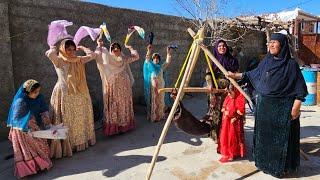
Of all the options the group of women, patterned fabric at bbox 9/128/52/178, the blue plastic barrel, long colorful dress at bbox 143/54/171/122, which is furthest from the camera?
the blue plastic barrel

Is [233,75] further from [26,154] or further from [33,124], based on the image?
[26,154]

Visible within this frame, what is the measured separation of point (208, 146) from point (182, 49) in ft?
15.1

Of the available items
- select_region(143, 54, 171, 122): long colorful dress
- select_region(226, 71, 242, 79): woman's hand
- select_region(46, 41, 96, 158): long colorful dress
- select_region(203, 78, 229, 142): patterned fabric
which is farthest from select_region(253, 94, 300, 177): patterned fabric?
select_region(143, 54, 171, 122): long colorful dress

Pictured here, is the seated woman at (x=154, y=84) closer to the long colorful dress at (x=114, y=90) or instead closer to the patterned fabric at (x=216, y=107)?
the long colorful dress at (x=114, y=90)

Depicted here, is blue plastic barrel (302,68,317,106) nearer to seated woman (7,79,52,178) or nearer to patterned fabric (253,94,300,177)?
patterned fabric (253,94,300,177)

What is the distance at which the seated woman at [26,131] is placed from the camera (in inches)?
166

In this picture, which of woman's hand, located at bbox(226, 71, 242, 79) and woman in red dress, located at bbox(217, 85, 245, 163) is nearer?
woman's hand, located at bbox(226, 71, 242, 79)

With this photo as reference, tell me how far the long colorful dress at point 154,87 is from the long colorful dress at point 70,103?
6.33 feet

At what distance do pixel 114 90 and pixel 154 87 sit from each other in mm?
1292

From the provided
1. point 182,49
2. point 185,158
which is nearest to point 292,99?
point 185,158

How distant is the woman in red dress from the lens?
4777 mm

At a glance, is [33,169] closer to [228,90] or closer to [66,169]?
[66,169]

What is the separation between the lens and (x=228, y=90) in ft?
15.8

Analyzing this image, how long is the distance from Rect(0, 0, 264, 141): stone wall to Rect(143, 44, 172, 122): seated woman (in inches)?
36.2
